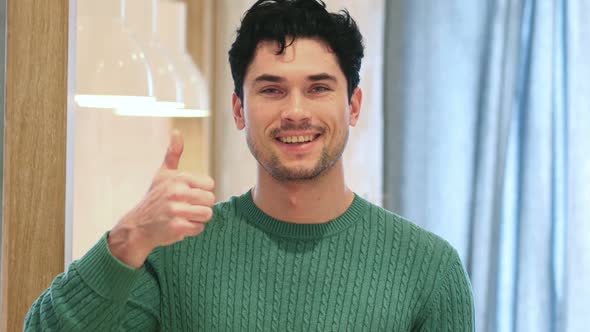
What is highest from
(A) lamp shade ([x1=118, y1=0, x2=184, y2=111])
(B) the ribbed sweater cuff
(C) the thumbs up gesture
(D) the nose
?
(A) lamp shade ([x1=118, y1=0, x2=184, y2=111])

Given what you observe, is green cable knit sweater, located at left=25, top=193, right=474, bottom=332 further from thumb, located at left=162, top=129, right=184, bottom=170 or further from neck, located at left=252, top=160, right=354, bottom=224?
thumb, located at left=162, top=129, right=184, bottom=170

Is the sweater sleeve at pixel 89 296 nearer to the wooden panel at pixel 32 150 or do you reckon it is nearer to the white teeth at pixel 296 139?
the wooden panel at pixel 32 150

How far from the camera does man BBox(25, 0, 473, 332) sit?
1.42 meters

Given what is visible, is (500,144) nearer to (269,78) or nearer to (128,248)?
(269,78)

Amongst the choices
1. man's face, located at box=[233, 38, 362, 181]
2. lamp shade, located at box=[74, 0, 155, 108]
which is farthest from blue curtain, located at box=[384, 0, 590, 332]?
lamp shade, located at box=[74, 0, 155, 108]

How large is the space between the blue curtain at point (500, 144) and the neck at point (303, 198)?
2.86ft

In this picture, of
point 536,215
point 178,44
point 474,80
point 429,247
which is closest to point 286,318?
point 429,247

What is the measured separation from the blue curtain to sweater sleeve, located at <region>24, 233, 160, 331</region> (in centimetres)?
126

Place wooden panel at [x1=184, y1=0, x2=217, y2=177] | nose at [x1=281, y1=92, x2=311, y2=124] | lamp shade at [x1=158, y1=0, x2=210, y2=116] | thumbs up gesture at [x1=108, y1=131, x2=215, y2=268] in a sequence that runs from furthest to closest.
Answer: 1. wooden panel at [x1=184, y1=0, x2=217, y2=177]
2. lamp shade at [x1=158, y1=0, x2=210, y2=116]
3. nose at [x1=281, y1=92, x2=311, y2=124]
4. thumbs up gesture at [x1=108, y1=131, x2=215, y2=268]

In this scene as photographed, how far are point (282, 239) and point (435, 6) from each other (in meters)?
1.24

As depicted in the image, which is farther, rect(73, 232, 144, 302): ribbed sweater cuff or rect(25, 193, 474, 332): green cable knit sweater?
rect(25, 193, 474, 332): green cable knit sweater

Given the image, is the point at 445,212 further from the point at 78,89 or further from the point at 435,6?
the point at 78,89

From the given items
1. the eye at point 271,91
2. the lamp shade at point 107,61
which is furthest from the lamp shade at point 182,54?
the eye at point 271,91

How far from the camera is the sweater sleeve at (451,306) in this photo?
142 centimetres
